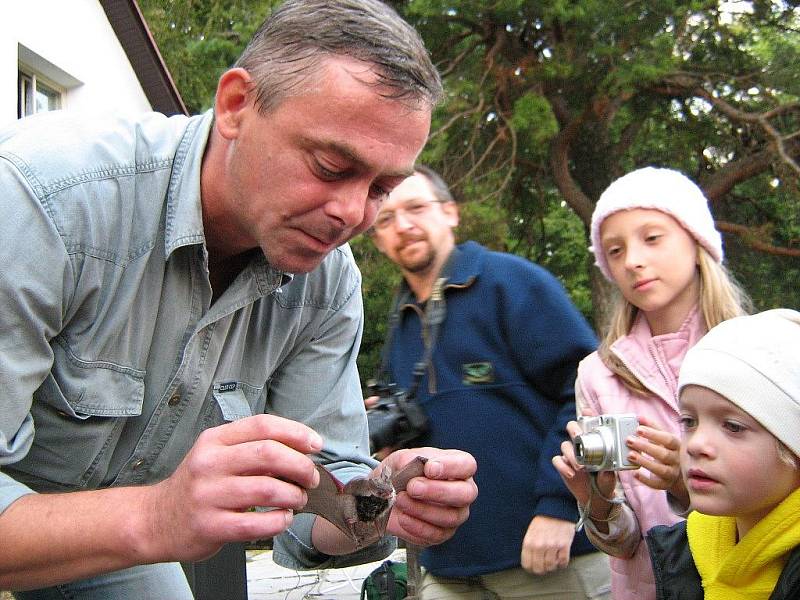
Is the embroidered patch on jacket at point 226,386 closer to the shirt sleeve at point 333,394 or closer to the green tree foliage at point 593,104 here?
the shirt sleeve at point 333,394

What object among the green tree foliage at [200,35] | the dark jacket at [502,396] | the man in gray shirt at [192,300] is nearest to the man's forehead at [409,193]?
the dark jacket at [502,396]

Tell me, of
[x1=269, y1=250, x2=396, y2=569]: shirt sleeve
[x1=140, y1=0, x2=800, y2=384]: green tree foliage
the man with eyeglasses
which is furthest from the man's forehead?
[x1=140, y1=0, x2=800, y2=384]: green tree foliage

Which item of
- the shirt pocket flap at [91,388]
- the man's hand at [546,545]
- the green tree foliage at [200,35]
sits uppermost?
the green tree foliage at [200,35]

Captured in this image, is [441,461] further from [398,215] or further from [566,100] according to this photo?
[566,100]

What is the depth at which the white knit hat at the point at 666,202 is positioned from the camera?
8.95 feet

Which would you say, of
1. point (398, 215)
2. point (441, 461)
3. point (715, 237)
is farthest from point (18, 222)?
point (715, 237)

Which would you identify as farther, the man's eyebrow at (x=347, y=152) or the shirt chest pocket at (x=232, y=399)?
the shirt chest pocket at (x=232, y=399)

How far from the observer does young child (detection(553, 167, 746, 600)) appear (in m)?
2.48

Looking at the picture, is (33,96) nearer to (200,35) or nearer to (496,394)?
(200,35)

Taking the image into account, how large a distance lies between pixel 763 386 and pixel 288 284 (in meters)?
1.14

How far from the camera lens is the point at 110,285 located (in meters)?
1.87

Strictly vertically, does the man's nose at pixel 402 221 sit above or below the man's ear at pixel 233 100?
below

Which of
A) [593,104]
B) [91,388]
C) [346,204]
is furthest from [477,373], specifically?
[593,104]

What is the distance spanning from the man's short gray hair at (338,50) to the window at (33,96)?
8.25 meters
